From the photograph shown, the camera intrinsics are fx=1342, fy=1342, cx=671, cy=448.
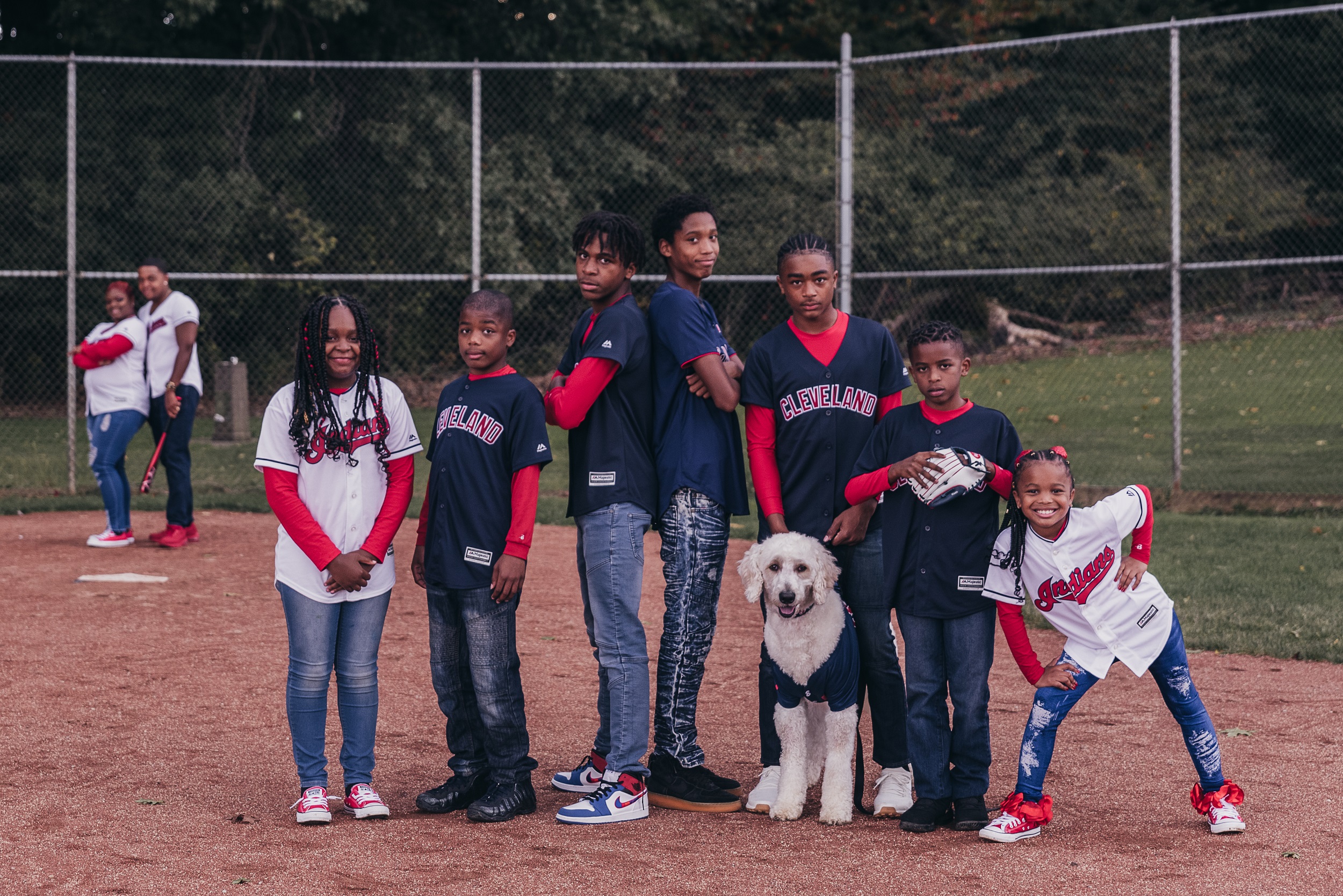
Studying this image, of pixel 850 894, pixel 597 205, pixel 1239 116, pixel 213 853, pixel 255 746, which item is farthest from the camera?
pixel 1239 116

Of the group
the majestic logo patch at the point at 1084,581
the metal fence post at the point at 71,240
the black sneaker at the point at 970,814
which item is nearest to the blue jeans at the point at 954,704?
the black sneaker at the point at 970,814

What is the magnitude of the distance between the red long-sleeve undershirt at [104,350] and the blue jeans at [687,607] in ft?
19.9

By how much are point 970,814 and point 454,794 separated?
5.71ft

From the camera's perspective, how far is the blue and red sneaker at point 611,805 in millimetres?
4414

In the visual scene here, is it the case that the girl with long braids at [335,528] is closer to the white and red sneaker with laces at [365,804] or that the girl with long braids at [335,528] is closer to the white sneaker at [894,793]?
the white and red sneaker with laces at [365,804]

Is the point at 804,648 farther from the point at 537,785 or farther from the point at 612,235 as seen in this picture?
the point at 612,235

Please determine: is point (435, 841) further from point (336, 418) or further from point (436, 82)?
point (436, 82)

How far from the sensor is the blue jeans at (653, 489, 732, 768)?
4.60m

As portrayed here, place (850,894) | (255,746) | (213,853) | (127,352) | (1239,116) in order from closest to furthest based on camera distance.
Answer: (850,894) < (213,853) < (255,746) < (127,352) < (1239,116)

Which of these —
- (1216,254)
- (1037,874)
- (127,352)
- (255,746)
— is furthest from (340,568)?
(1216,254)

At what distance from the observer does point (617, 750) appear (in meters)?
4.54

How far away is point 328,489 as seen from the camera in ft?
14.9

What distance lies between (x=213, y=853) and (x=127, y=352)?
20.2 ft

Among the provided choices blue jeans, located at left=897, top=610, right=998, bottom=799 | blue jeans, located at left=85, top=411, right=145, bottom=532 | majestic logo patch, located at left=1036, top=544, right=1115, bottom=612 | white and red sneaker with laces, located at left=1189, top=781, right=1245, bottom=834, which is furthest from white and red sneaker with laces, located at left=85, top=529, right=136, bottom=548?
white and red sneaker with laces, located at left=1189, top=781, right=1245, bottom=834
